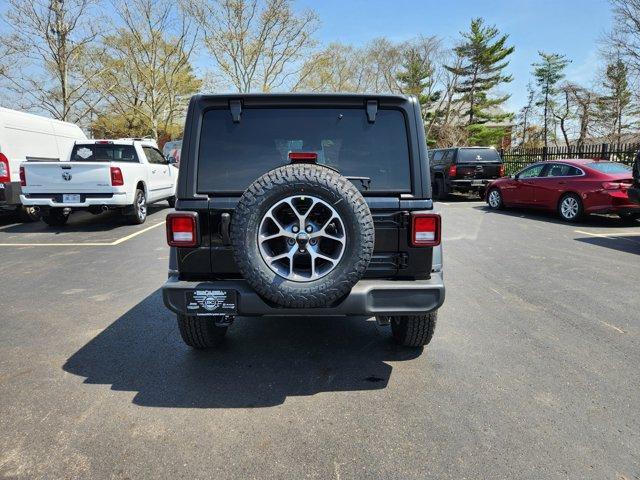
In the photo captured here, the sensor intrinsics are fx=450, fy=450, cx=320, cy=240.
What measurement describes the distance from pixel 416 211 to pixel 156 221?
9290 mm

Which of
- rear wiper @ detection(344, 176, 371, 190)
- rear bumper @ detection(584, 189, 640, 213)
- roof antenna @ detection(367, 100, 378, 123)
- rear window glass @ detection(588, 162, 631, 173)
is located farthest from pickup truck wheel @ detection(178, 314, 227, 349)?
rear window glass @ detection(588, 162, 631, 173)

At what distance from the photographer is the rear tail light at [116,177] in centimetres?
920

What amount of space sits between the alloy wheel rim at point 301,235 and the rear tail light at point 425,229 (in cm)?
54

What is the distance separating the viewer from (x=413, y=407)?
278cm

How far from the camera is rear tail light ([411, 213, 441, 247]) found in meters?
2.94

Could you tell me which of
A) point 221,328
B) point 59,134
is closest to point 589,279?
point 221,328

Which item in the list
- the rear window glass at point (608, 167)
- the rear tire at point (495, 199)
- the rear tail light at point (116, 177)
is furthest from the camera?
the rear tire at point (495, 199)

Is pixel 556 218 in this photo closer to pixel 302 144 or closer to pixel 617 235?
pixel 617 235

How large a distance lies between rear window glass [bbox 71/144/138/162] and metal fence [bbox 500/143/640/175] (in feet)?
39.5

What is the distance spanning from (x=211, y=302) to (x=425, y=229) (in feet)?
4.79

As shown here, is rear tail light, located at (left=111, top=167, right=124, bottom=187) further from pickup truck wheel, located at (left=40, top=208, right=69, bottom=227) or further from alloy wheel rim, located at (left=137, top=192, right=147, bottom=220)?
pickup truck wheel, located at (left=40, top=208, right=69, bottom=227)

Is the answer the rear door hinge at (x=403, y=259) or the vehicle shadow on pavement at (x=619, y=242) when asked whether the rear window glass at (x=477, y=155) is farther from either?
the rear door hinge at (x=403, y=259)

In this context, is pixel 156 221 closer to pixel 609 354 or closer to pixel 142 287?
pixel 142 287

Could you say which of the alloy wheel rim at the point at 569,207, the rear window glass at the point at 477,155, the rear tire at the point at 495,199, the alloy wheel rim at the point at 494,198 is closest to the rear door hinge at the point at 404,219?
the alloy wheel rim at the point at 569,207
